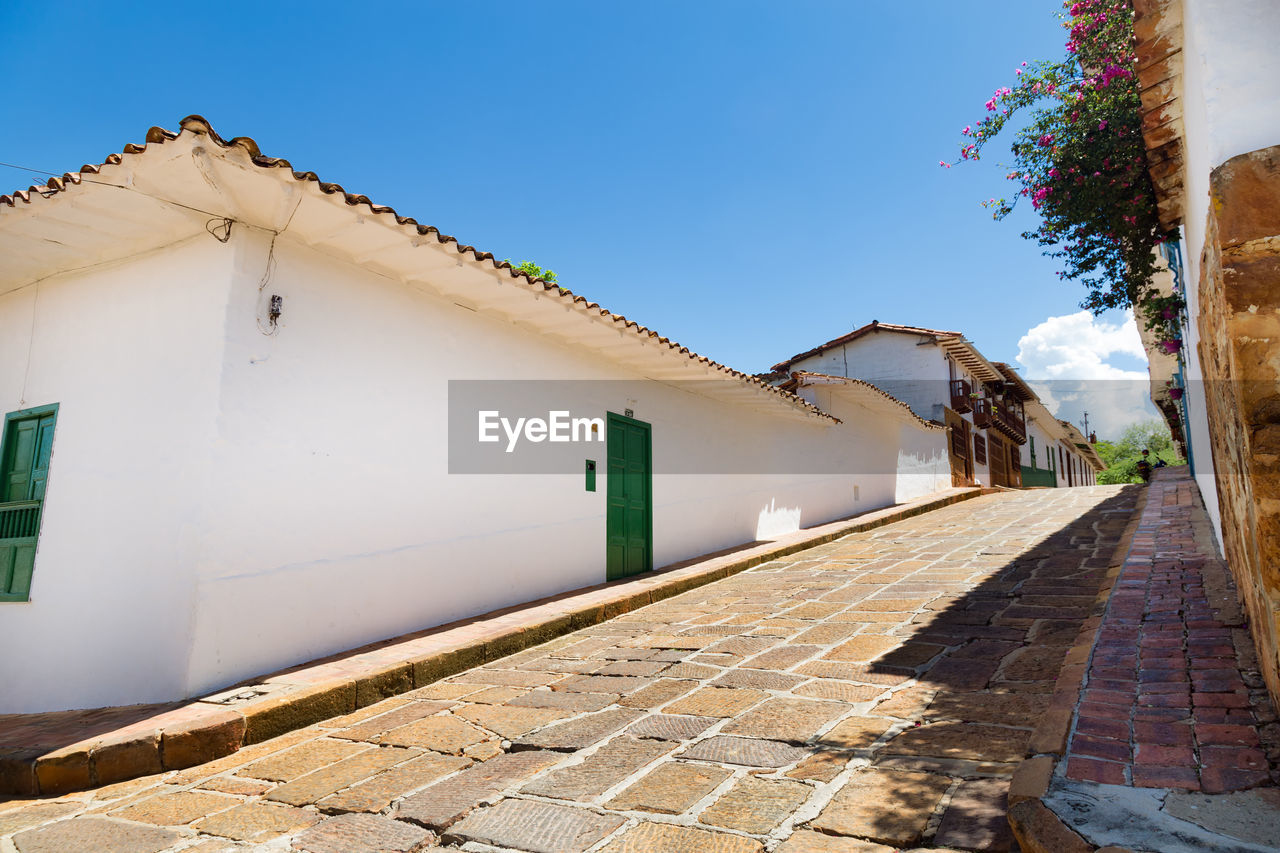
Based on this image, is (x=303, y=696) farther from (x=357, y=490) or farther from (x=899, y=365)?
(x=899, y=365)

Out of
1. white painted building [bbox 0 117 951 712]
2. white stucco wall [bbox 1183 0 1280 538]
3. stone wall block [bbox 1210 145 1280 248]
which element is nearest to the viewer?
stone wall block [bbox 1210 145 1280 248]

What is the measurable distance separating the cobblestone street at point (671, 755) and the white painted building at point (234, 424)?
1186 millimetres

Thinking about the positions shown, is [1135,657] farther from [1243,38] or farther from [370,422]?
[370,422]

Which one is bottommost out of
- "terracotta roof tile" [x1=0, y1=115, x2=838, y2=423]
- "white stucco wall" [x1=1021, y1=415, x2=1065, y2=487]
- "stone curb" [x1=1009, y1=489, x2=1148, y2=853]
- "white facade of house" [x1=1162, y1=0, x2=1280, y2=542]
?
"stone curb" [x1=1009, y1=489, x2=1148, y2=853]

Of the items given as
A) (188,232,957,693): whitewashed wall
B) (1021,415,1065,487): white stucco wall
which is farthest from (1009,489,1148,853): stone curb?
(1021,415,1065,487): white stucco wall

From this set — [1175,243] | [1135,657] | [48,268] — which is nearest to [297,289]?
[48,268]

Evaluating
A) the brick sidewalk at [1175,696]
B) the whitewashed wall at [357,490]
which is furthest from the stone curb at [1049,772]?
the whitewashed wall at [357,490]

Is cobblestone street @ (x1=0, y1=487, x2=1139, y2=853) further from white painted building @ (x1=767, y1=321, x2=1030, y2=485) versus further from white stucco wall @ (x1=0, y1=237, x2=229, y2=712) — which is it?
white painted building @ (x1=767, y1=321, x2=1030, y2=485)

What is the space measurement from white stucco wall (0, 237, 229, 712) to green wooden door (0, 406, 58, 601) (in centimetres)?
11

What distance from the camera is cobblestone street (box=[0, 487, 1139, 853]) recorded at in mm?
2607

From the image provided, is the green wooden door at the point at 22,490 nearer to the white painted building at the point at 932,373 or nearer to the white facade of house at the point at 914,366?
the white facade of house at the point at 914,366

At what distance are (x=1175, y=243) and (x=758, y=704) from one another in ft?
18.4

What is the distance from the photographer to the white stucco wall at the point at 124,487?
15.4 ft

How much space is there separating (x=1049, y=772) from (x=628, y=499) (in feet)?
22.5
